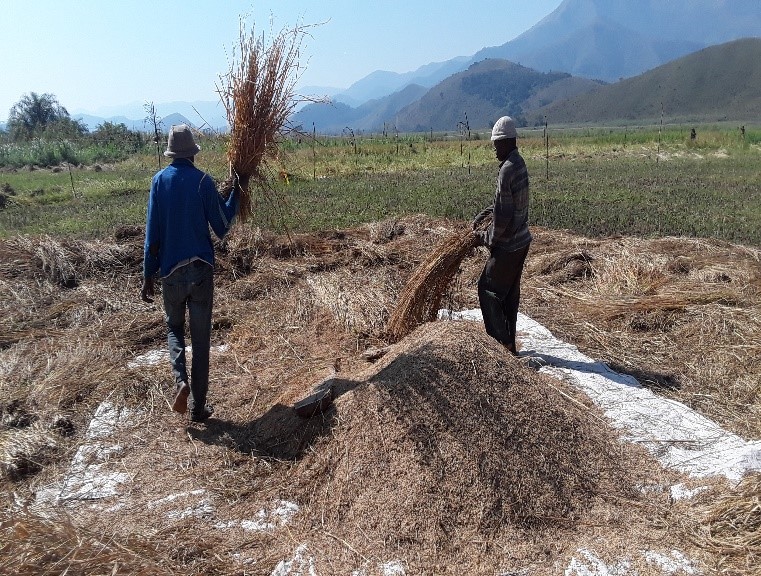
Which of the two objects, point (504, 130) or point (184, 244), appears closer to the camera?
point (184, 244)

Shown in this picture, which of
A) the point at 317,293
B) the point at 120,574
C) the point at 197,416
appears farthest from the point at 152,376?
the point at 120,574

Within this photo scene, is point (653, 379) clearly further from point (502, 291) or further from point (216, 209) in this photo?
point (216, 209)

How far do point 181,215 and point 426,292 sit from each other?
6.64 ft

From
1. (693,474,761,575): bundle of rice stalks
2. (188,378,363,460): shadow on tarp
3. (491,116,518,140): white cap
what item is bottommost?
(693,474,761,575): bundle of rice stalks

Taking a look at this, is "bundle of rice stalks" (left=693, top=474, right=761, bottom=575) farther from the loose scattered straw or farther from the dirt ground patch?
the loose scattered straw

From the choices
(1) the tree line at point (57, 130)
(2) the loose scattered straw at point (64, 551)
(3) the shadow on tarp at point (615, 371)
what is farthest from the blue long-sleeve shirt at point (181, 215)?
(1) the tree line at point (57, 130)

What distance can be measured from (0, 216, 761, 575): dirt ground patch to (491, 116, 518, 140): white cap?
1.34 meters

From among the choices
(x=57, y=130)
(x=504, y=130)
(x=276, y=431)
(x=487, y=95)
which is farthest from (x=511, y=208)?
(x=487, y=95)

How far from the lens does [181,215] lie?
11.5 ft

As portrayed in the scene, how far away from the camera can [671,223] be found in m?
10.1

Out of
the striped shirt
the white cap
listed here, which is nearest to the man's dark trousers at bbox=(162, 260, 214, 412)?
the striped shirt

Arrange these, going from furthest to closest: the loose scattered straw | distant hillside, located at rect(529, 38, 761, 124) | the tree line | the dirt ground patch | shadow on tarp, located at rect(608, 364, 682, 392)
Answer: distant hillside, located at rect(529, 38, 761, 124), the tree line, shadow on tarp, located at rect(608, 364, 682, 392), the dirt ground patch, the loose scattered straw

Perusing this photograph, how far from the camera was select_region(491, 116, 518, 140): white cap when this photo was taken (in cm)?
410

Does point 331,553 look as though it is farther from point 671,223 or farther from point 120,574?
point 671,223
